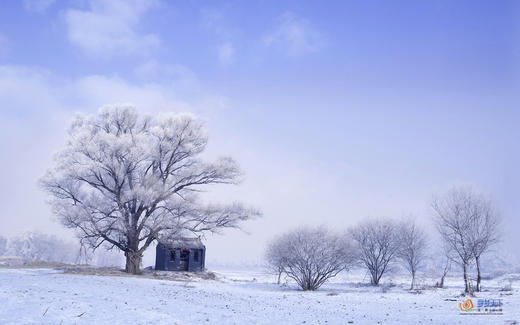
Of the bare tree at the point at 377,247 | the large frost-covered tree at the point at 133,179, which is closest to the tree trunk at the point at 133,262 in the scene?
the large frost-covered tree at the point at 133,179

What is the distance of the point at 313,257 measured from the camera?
32.6 meters

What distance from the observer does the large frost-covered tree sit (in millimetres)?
29297

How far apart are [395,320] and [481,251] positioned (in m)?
24.6

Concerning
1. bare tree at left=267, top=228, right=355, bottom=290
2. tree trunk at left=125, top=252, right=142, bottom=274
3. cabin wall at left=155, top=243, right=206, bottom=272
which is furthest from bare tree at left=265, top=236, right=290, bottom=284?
tree trunk at left=125, top=252, right=142, bottom=274

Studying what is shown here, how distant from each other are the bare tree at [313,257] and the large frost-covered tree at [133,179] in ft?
17.6

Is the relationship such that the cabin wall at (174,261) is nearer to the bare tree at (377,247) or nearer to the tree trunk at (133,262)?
the tree trunk at (133,262)

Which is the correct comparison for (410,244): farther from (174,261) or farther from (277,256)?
(174,261)

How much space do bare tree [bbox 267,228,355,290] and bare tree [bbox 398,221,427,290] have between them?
1056 cm

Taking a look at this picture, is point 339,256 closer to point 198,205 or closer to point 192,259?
point 198,205

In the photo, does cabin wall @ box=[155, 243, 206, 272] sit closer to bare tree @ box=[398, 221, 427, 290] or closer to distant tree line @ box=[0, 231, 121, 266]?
bare tree @ box=[398, 221, 427, 290]

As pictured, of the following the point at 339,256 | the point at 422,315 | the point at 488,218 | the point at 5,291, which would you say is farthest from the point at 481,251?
the point at 5,291

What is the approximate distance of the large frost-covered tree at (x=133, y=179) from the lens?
96.1ft

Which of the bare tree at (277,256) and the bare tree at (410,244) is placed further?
the bare tree at (410,244)

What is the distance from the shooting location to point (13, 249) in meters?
124
